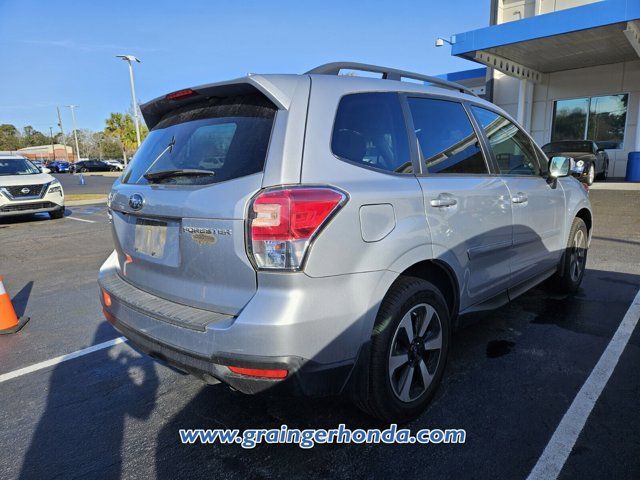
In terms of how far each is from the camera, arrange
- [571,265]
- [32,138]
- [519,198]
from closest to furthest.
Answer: [519,198], [571,265], [32,138]

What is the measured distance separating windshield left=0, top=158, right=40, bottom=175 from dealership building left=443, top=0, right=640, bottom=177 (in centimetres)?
1414

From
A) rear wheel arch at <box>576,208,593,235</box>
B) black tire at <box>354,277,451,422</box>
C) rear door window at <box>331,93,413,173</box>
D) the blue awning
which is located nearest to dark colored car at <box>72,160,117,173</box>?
the blue awning

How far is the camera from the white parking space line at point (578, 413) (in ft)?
7.14

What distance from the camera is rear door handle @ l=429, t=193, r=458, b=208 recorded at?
8.45 ft

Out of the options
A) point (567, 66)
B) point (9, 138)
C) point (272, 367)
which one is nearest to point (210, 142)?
point (272, 367)

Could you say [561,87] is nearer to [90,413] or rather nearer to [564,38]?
[564,38]

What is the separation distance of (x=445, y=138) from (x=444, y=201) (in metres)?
0.55

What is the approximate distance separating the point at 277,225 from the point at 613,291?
14.4ft

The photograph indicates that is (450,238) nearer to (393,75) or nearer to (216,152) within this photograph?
(393,75)

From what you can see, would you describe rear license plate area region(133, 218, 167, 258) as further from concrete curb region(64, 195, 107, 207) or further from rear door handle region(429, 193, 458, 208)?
concrete curb region(64, 195, 107, 207)

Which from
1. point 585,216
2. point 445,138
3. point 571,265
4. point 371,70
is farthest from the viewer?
point 585,216

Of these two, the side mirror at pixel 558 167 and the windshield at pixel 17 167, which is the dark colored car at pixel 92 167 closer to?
the windshield at pixel 17 167

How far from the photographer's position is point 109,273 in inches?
117

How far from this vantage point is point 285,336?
1.92m
